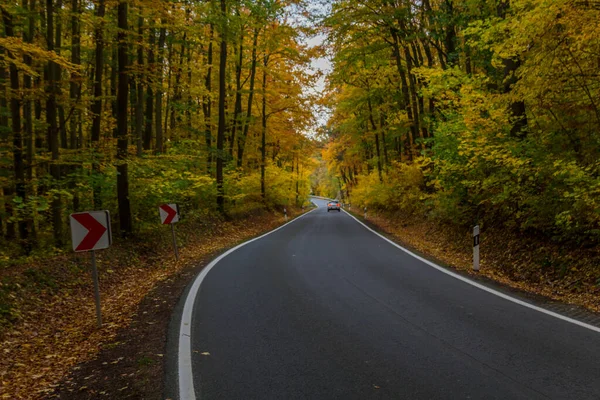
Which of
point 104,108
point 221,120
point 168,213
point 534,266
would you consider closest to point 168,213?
point 168,213

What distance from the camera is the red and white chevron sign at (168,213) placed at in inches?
418

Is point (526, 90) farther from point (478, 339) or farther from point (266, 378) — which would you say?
point (266, 378)

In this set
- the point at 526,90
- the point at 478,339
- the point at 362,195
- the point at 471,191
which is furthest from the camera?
the point at 362,195

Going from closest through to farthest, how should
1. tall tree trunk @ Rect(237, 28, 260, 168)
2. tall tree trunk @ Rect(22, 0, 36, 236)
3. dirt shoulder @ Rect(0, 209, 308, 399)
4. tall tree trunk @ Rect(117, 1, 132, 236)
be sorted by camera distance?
dirt shoulder @ Rect(0, 209, 308, 399), tall tree trunk @ Rect(22, 0, 36, 236), tall tree trunk @ Rect(117, 1, 132, 236), tall tree trunk @ Rect(237, 28, 260, 168)

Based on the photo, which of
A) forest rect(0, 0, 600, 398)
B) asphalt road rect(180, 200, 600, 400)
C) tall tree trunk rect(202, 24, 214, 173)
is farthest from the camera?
tall tree trunk rect(202, 24, 214, 173)

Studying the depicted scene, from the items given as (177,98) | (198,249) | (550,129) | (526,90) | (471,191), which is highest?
(177,98)

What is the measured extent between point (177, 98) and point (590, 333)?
18417 mm

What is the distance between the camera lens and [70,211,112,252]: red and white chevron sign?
554cm

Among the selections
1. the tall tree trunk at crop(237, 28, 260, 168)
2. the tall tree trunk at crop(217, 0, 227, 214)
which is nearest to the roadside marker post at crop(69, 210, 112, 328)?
the tall tree trunk at crop(217, 0, 227, 214)

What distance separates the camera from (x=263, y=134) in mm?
26141

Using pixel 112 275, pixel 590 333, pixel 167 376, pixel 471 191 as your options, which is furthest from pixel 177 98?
pixel 590 333

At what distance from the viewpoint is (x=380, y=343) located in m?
4.54

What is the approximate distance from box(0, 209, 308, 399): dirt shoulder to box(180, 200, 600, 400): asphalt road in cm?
63

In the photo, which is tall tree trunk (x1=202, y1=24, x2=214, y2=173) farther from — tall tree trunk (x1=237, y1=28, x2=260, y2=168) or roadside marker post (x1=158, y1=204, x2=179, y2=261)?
roadside marker post (x1=158, y1=204, x2=179, y2=261)
